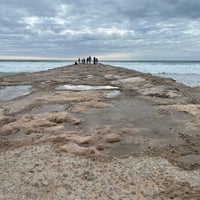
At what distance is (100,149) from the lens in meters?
7.15

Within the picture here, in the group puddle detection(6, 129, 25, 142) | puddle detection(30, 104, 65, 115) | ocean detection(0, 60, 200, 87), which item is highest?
puddle detection(30, 104, 65, 115)

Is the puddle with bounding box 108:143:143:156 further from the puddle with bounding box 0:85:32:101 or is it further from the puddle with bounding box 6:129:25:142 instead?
the puddle with bounding box 0:85:32:101

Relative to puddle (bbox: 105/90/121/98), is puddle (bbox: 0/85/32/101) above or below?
below

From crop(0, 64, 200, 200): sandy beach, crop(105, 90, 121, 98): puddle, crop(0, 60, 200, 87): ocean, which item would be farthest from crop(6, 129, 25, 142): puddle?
crop(0, 60, 200, 87): ocean

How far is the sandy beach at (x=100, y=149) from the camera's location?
5.31m

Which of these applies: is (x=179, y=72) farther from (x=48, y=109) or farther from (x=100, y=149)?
(x=100, y=149)

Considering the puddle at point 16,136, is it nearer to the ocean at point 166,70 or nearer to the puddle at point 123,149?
the puddle at point 123,149

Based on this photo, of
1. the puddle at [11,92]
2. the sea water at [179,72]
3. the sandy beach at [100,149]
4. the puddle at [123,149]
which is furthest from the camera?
the sea water at [179,72]

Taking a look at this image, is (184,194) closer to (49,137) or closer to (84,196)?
(84,196)

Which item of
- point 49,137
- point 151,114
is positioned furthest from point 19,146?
point 151,114

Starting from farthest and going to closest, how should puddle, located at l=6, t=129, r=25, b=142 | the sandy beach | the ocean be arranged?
the ocean, puddle, located at l=6, t=129, r=25, b=142, the sandy beach

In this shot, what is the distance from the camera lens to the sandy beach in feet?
17.4

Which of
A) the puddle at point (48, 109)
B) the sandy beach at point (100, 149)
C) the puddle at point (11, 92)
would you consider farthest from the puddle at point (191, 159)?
the puddle at point (11, 92)

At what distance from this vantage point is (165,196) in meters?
5.07
